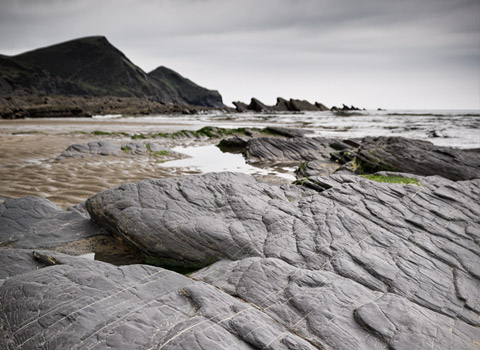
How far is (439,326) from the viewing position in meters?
3.13

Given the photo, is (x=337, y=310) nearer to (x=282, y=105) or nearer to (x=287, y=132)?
(x=287, y=132)

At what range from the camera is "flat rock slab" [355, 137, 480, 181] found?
996 centimetres

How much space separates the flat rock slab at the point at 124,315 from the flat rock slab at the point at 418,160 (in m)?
9.58

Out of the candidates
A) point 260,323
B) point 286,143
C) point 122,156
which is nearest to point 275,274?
point 260,323

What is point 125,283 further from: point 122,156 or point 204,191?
point 122,156

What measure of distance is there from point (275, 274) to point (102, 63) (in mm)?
200905

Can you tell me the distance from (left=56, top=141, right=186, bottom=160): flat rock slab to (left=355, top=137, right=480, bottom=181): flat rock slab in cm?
866

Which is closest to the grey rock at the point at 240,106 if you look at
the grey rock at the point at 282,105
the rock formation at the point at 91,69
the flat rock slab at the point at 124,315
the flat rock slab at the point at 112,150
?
the grey rock at the point at 282,105

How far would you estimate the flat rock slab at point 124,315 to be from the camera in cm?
254

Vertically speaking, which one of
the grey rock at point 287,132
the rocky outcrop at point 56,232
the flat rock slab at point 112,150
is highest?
the grey rock at point 287,132

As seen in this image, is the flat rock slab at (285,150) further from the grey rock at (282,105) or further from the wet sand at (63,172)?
the grey rock at (282,105)

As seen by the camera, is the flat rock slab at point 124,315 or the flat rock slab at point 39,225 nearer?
the flat rock slab at point 124,315

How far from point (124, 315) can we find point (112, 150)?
11.8 m

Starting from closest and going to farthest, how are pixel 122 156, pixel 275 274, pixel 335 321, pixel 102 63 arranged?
pixel 335 321 → pixel 275 274 → pixel 122 156 → pixel 102 63
